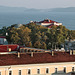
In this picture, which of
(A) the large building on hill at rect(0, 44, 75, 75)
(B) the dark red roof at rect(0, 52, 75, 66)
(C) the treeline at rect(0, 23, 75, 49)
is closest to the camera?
(A) the large building on hill at rect(0, 44, 75, 75)

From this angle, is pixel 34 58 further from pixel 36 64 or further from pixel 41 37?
pixel 41 37

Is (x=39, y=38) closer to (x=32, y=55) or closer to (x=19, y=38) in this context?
(x=19, y=38)

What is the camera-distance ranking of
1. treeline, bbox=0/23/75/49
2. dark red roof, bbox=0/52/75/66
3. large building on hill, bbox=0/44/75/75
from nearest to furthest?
large building on hill, bbox=0/44/75/75, dark red roof, bbox=0/52/75/66, treeline, bbox=0/23/75/49

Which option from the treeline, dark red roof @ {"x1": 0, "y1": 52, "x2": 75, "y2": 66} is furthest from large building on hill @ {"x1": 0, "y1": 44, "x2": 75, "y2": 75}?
the treeline

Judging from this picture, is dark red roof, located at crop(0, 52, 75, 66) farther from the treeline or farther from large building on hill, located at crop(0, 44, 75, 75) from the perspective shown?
the treeline

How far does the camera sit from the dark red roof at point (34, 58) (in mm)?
47219

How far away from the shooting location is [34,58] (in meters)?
49.2

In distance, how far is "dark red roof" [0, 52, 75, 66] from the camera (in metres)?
47.2

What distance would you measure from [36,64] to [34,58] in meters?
2.01

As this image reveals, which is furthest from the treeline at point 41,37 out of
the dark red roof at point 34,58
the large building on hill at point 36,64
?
the large building on hill at point 36,64

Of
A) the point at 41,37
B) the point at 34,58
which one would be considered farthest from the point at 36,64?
the point at 41,37

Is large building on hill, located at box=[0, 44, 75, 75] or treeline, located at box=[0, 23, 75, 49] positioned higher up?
large building on hill, located at box=[0, 44, 75, 75]

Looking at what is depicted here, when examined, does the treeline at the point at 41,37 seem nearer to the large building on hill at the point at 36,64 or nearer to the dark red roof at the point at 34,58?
the dark red roof at the point at 34,58

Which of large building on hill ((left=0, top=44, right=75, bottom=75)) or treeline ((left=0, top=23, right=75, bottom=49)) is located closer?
large building on hill ((left=0, top=44, right=75, bottom=75))
